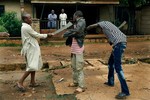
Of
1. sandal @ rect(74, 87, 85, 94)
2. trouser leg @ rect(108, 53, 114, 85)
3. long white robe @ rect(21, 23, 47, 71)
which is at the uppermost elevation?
long white robe @ rect(21, 23, 47, 71)

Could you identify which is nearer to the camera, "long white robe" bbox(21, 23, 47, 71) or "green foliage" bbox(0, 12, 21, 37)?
"long white robe" bbox(21, 23, 47, 71)

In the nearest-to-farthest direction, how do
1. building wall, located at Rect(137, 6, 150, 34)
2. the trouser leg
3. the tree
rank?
1. the trouser leg
2. the tree
3. building wall, located at Rect(137, 6, 150, 34)

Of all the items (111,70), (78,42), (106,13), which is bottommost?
(111,70)

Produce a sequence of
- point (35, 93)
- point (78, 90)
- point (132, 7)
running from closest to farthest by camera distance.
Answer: point (78, 90), point (35, 93), point (132, 7)

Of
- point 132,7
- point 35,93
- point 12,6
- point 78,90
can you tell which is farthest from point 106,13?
point 78,90

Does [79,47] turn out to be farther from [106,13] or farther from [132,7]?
[106,13]

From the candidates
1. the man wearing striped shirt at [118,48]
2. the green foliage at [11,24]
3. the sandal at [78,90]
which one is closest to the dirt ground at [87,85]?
the sandal at [78,90]

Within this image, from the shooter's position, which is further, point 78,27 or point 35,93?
point 35,93

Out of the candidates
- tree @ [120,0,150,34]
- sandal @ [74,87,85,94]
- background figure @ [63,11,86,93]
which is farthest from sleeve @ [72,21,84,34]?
tree @ [120,0,150,34]

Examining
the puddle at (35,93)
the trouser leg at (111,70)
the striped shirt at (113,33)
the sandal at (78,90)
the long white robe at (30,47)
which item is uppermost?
the striped shirt at (113,33)

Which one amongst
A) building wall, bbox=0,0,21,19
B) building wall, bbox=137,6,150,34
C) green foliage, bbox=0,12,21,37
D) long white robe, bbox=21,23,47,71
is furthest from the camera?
building wall, bbox=137,6,150,34

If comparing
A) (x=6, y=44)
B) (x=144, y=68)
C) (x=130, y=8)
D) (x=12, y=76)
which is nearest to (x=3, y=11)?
(x=6, y=44)

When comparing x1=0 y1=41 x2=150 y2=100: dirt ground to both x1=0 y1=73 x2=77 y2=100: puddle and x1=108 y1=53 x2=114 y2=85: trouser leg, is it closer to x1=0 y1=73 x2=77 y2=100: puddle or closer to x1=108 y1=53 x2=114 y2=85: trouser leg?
x1=0 y1=73 x2=77 y2=100: puddle

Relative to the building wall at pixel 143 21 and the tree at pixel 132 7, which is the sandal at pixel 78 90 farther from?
the building wall at pixel 143 21
